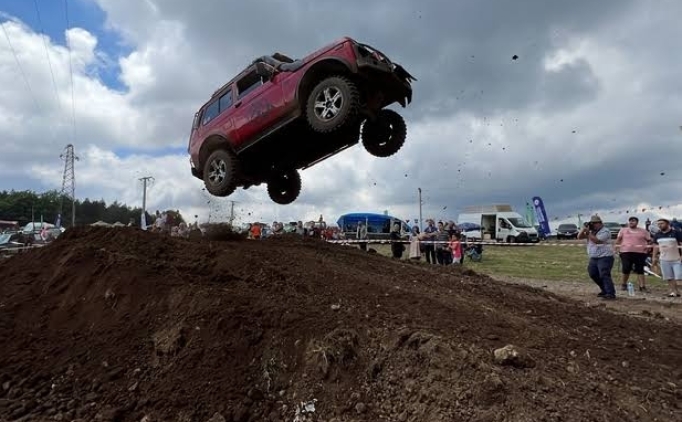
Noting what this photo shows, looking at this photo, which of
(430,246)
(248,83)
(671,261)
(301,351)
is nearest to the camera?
(301,351)

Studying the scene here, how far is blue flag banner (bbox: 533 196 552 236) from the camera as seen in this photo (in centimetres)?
3350

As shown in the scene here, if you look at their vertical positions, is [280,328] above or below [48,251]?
below

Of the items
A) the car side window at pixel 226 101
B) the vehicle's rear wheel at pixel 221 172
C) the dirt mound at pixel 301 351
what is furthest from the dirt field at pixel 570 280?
the car side window at pixel 226 101

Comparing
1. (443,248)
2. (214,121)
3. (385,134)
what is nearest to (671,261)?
(443,248)

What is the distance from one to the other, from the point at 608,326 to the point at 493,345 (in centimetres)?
217

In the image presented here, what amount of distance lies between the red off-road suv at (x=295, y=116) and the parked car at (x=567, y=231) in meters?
33.1

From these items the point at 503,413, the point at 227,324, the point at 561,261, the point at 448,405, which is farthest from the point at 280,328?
the point at 561,261

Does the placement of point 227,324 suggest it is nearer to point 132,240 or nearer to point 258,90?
point 132,240

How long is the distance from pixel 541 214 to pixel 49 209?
3490 inches

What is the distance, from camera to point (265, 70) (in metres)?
7.44

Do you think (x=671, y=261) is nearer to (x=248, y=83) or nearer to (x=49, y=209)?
(x=248, y=83)

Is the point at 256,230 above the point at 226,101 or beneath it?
beneath

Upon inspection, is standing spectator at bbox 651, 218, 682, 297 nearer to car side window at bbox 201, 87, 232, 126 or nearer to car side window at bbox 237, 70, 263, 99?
car side window at bbox 237, 70, 263, 99

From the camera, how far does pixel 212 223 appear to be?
8836 millimetres
